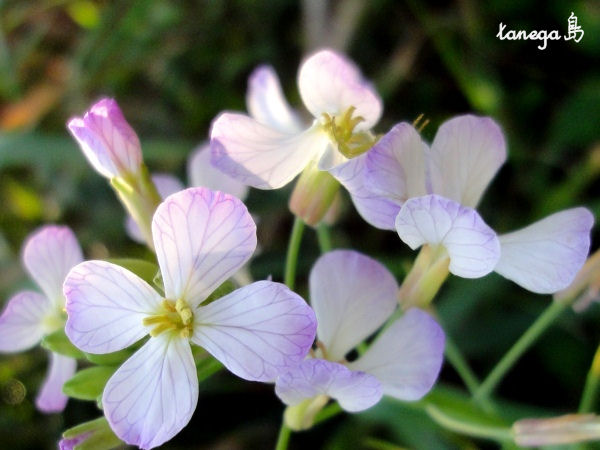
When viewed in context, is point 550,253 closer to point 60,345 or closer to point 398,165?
point 398,165

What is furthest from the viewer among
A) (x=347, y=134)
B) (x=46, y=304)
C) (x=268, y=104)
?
(x=268, y=104)

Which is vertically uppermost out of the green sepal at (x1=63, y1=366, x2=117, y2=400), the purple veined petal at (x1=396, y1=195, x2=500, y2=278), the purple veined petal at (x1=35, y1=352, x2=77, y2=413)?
the purple veined petal at (x1=396, y1=195, x2=500, y2=278)

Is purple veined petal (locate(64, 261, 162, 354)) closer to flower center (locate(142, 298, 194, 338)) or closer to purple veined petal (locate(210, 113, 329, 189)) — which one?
flower center (locate(142, 298, 194, 338))

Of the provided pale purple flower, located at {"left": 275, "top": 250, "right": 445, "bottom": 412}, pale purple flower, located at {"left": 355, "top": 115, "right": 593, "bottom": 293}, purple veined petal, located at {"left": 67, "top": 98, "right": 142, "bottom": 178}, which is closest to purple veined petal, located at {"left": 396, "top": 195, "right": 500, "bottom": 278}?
pale purple flower, located at {"left": 355, "top": 115, "right": 593, "bottom": 293}

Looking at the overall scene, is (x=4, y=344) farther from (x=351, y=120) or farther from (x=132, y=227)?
(x=351, y=120)

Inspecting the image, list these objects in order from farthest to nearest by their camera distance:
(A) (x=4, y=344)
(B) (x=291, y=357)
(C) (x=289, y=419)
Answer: (A) (x=4, y=344) < (C) (x=289, y=419) < (B) (x=291, y=357)

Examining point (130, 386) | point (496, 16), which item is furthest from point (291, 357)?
point (496, 16)

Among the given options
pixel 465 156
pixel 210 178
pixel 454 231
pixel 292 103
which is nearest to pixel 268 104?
pixel 210 178
